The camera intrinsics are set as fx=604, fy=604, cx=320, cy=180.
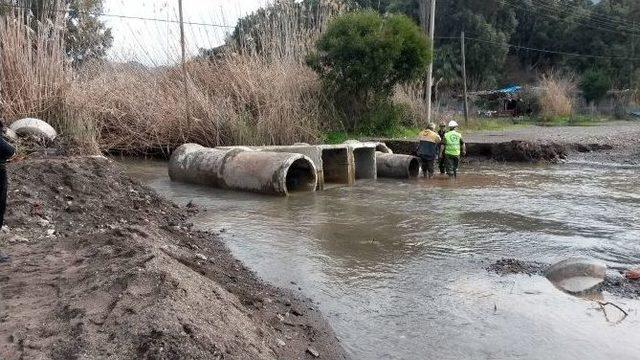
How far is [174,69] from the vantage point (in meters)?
14.9

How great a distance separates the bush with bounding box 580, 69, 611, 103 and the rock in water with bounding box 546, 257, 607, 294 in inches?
1415

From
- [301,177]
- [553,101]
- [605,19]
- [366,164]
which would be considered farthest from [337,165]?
[605,19]

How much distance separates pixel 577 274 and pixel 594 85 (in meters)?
36.2

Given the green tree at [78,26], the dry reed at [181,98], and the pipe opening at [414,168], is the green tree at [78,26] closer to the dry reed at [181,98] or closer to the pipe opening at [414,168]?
the dry reed at [181,98]

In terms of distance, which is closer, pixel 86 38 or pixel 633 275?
pixel 633 275

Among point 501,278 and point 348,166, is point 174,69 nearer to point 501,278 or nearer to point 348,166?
point 348,166

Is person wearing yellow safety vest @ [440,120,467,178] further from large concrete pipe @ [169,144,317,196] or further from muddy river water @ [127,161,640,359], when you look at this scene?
large concrete pipe @ [169,144,317,196]

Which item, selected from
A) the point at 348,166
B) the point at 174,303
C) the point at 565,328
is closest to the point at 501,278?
the point at 565,328

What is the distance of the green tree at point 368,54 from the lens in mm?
16422

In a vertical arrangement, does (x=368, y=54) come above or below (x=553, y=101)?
above

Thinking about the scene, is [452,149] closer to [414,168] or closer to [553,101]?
[414,168]

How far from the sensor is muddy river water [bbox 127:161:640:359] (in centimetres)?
400

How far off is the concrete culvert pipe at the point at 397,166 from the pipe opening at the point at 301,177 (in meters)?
2.35

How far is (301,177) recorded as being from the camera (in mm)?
10969
